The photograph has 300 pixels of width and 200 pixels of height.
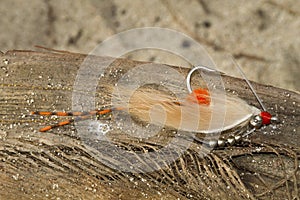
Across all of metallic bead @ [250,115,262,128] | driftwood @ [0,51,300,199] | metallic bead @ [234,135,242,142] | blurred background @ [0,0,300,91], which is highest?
blurred background @ [0,0,300,91]

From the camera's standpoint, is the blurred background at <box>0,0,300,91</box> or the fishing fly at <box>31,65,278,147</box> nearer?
the fishing fly at <box>31,65,278,147</box>

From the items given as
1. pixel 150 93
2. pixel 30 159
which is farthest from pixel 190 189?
pixel 30 159

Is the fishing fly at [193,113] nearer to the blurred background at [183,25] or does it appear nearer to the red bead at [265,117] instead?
the red bead at [265,117]

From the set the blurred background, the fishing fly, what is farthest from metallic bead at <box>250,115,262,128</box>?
the blurred background

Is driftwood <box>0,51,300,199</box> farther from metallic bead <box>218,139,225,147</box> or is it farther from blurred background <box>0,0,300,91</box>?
blurred background <box>0,0,300,91</box>

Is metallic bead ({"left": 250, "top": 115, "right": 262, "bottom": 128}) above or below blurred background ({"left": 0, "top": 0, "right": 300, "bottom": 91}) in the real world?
below

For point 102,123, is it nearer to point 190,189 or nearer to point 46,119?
point 46,119

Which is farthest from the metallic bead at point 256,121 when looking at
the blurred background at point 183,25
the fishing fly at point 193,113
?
the blurred background at point 183,25
